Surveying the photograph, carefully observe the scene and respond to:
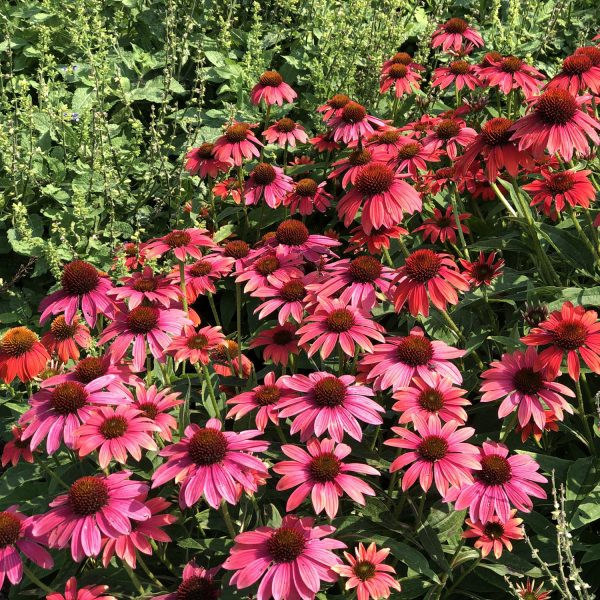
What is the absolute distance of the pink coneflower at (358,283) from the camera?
2.30 metres

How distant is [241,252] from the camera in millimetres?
2750

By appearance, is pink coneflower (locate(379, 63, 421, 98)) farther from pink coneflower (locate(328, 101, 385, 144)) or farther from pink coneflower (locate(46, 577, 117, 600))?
pink coneflower (locate(46, 577, 117, 600))

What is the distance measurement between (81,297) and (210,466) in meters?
0.77

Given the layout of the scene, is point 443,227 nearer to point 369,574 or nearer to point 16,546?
point 369,574

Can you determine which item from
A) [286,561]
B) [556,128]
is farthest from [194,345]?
[556,128]

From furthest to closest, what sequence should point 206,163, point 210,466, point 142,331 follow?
1. point 206,163
2. point 142,331
3. point 210,466

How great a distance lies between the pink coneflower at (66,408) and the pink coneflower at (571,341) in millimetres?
1142

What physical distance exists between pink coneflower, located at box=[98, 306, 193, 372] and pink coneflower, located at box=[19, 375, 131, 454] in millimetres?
133

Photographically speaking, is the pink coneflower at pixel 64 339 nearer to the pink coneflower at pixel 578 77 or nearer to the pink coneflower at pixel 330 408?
the pink coneflower at pixel 330 408

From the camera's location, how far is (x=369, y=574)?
1.92 m

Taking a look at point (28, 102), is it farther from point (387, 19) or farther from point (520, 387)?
point (520, 387)

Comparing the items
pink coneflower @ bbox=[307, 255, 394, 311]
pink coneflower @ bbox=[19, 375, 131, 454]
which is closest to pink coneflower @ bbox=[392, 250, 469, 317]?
pink coneflower @ bbox=[307, 255, 394, 311]

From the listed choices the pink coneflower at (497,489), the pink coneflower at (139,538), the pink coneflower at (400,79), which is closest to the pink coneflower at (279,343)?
the pink coneflower at (139,538)

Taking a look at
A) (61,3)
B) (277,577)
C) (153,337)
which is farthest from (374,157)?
(61,3)
